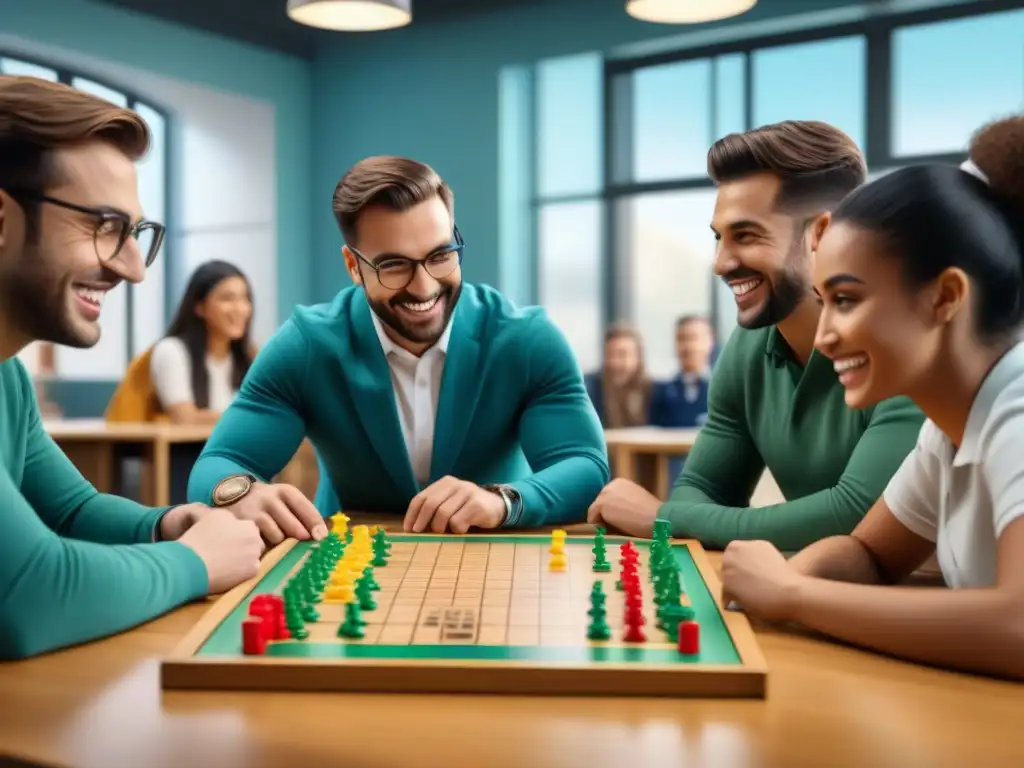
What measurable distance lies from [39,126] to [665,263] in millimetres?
6384

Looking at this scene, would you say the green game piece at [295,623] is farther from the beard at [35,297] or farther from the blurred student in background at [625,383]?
the blurred student in background at [625,383]

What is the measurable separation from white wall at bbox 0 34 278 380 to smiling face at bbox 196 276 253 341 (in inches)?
129

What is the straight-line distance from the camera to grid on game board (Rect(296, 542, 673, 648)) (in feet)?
3.51

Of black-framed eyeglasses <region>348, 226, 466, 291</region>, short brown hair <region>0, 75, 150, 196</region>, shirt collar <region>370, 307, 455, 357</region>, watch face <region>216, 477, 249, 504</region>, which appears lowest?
watch face <region>216, 477, 249, 504</region>

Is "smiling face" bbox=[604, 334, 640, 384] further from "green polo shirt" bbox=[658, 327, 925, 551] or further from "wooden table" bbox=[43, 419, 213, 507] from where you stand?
"green polo shirt" bbox=[658, 327, 925, 551]

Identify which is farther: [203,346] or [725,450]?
[203,346]

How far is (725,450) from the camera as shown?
190cm

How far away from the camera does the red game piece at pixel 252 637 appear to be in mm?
1009

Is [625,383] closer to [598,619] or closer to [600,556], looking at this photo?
[600,556]

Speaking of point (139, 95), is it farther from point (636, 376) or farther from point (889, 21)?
point (889, 21)

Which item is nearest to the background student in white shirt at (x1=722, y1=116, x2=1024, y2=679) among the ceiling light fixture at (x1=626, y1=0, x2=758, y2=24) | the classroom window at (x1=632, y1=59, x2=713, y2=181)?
the ceiling light fixture at (x1=626, y1=0, x2=758, y2=24)

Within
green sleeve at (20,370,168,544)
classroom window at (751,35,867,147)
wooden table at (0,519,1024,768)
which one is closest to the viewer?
wooden table at (0,519,1024,768)

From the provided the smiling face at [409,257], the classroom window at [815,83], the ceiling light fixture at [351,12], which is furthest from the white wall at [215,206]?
the smiling face at [409,257]

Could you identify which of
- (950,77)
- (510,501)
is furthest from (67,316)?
(950,77)
